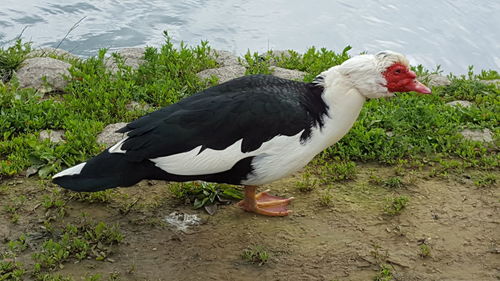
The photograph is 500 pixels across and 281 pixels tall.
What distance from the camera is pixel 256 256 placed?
357cm

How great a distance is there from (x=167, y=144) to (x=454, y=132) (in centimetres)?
254

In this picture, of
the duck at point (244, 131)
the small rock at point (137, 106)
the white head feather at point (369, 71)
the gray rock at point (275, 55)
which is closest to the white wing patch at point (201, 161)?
the duck at point (244, 131)

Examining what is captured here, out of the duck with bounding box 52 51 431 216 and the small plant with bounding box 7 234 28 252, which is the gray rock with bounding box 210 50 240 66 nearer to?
the duck with bounding box 52 51 431 216

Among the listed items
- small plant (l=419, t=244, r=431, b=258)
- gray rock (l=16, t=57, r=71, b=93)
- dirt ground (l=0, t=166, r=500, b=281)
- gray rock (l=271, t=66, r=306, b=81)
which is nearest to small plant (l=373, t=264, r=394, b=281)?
Result: dirt ground (l=0, t=166, r=500, b=281)

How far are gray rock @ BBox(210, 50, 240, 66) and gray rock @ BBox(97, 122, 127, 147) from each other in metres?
1.67

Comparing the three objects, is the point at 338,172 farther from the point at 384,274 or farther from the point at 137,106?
the point at 137,106

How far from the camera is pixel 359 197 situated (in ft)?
13.6

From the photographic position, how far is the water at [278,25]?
8688 millimetres

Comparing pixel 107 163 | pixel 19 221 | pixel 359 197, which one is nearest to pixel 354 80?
pixel 359 197

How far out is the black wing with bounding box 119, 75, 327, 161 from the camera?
11.2ft

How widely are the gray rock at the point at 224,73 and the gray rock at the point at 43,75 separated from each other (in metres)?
1.29

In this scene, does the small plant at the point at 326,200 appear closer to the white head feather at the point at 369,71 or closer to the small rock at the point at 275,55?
the white head feather at the point at 369,71

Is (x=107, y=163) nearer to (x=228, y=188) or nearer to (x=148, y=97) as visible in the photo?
(x=228, y=188)

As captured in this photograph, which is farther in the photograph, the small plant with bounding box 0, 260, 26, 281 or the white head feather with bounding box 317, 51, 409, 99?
the white head feather with bounding box 317, 51, 409, 99
